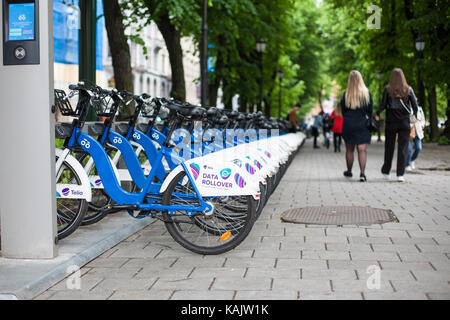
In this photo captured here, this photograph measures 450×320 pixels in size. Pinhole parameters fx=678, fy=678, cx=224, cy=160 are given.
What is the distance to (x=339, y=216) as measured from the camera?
24.3 ft

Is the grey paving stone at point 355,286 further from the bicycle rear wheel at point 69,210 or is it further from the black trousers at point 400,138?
the black trousers at point 400,138

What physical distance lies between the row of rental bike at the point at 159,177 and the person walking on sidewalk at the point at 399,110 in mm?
5327

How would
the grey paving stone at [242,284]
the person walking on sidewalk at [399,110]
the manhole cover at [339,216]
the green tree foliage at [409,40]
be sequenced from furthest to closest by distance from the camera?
the green tree foliage at [409,40], the person walking on sidewalk at [399,110], the manhole cover at [339,216], the grey paving stone at [242,284]

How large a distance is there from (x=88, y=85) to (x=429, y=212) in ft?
13.6

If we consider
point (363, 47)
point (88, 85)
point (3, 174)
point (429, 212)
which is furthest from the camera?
point (363, 47)

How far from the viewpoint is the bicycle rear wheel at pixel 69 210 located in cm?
566

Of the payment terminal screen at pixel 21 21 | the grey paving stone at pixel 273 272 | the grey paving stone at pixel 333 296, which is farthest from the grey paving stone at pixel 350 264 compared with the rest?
the payment terminal screen at pixel 21 21

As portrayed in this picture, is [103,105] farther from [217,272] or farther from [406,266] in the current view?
[406,266]

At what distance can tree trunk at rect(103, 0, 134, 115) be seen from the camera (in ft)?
40.8

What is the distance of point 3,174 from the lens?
5.02m

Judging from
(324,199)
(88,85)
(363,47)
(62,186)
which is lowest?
(324,199)

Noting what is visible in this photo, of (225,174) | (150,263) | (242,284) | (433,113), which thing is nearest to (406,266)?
(242,284)
